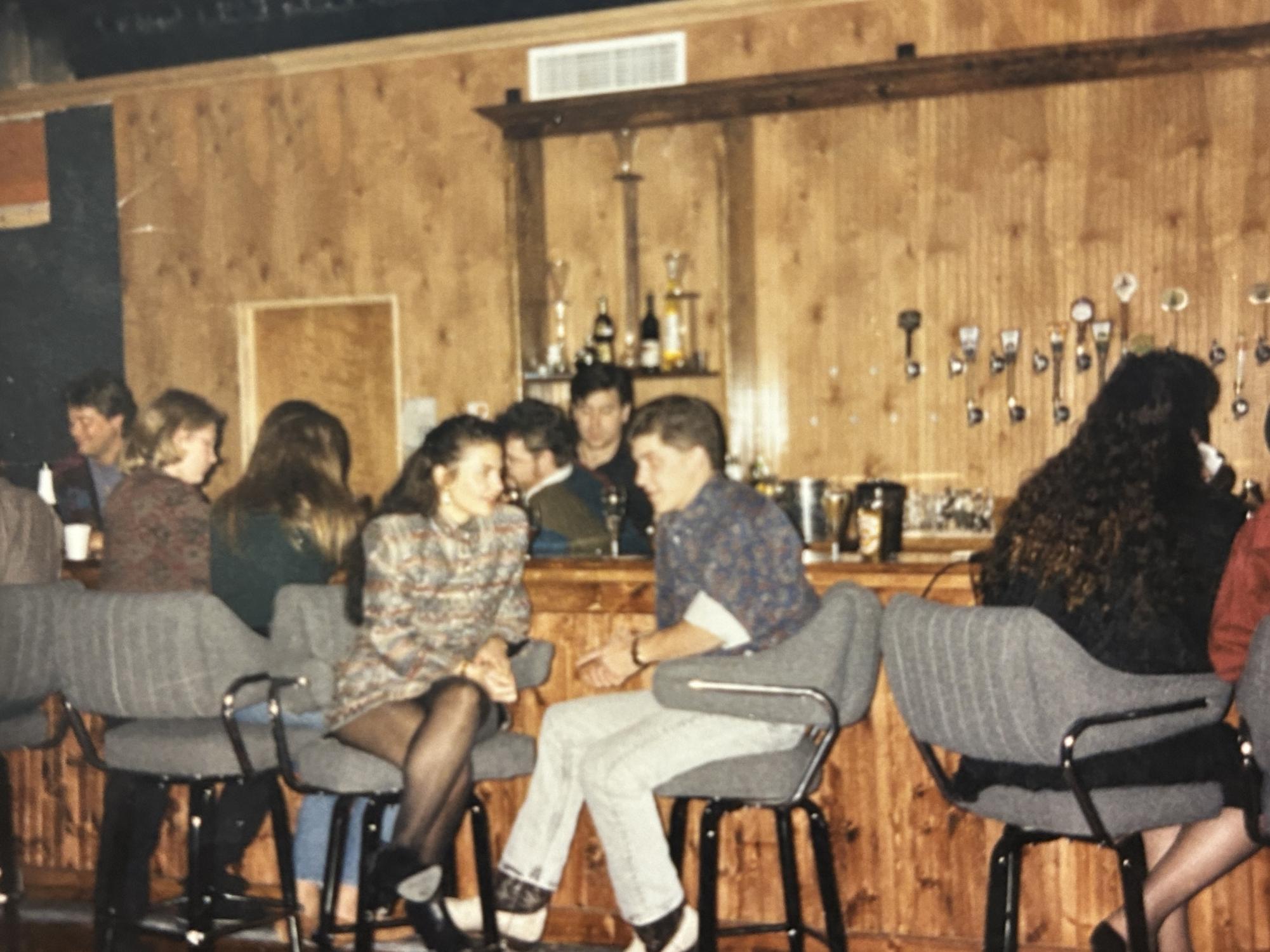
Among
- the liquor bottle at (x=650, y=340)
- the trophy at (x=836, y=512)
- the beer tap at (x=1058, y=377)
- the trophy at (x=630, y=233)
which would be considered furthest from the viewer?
the trophy at (x=630, y=233)

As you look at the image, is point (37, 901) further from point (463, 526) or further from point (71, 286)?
point (71, 286)

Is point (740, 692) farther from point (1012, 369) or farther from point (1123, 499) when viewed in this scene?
point (1012, 369)

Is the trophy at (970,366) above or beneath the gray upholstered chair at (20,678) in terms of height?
above

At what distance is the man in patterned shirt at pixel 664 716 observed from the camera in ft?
8.66

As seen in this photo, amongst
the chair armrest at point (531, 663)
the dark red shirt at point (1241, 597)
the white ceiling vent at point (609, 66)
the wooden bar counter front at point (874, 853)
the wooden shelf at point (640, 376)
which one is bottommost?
the wooden bar counter front at point (874, 853)

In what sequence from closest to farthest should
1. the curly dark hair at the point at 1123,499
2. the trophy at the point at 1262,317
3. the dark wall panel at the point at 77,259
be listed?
the curly dark hair at the point at 1123,499
the trophy at the point at 1262,317
the dark wall panel at the point at 77,259

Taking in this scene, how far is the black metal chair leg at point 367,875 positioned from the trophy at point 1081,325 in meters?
3.20

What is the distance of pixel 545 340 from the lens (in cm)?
544

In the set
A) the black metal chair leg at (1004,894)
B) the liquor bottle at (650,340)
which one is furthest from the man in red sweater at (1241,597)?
the liquor bottle at (650,340)

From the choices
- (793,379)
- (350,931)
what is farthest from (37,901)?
(793,379)

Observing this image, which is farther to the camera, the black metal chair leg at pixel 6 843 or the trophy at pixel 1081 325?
the trophy at pixel 1081 325

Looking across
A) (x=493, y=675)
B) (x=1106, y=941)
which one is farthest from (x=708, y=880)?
(x=1106, y=941)

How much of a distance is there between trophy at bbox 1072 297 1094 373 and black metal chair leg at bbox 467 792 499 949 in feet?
10.2

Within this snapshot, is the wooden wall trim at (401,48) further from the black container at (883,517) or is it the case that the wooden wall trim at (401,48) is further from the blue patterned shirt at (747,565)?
the blue patterned shirt at (747,565)
